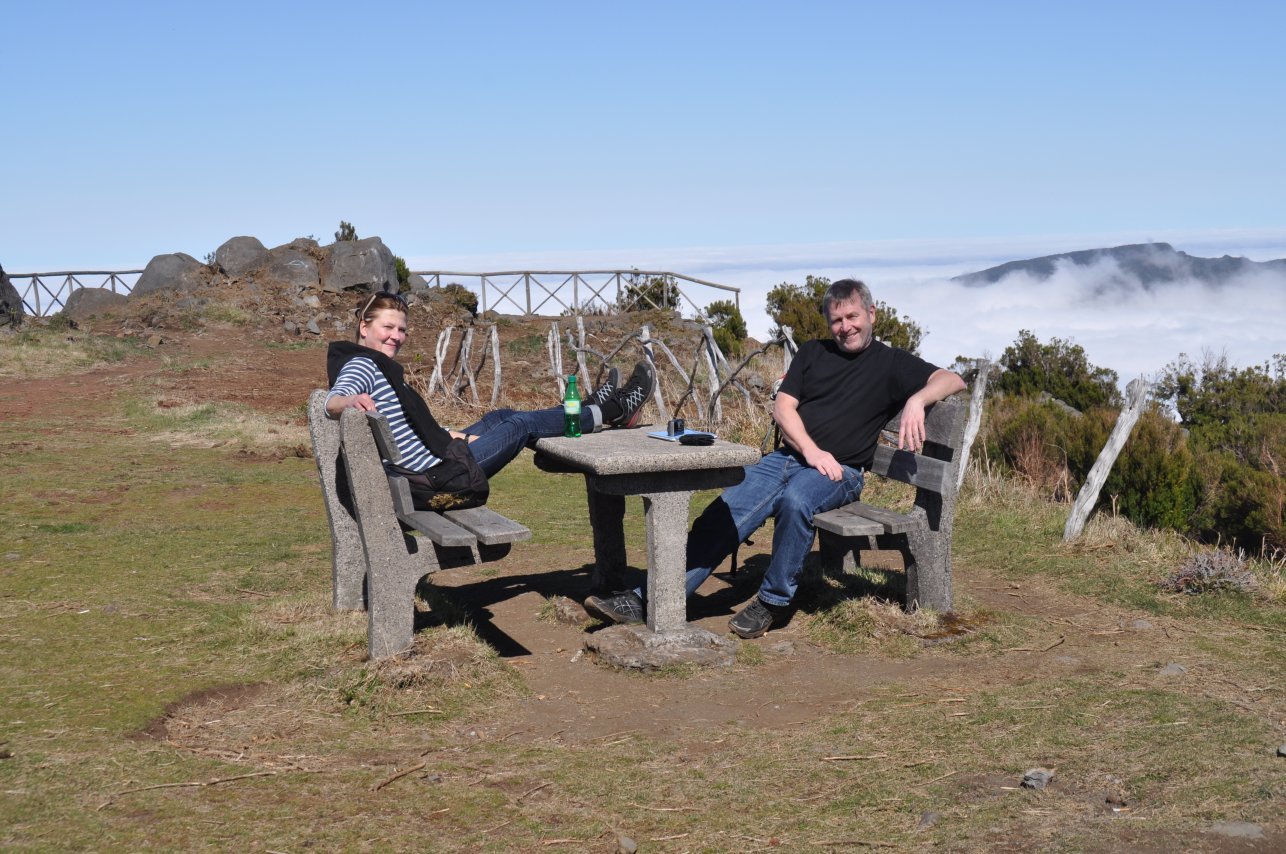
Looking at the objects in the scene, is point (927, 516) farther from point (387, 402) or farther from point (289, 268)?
point (289, 268)

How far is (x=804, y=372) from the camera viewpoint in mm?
5625

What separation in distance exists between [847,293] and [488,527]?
6.87 feet

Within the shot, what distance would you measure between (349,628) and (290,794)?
164 cm

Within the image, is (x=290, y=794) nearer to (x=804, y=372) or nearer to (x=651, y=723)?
(x=651, y=723)

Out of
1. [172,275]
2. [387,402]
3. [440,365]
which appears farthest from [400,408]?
[172,275]

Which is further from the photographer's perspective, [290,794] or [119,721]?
[119,721]

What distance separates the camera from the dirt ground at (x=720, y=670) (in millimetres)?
4207

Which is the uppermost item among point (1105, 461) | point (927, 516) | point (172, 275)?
point (172, 275)

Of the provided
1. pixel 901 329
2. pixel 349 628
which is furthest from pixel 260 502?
pixel 901 329

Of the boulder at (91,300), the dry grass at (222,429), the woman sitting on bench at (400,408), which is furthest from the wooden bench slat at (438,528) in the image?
the boulder at (91,300)

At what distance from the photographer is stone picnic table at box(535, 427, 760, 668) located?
482cm

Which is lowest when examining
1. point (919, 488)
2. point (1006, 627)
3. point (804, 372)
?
point (1006, 627)

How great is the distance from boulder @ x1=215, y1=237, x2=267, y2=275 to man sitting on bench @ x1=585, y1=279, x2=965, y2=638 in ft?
77.6

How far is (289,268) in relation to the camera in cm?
2706
